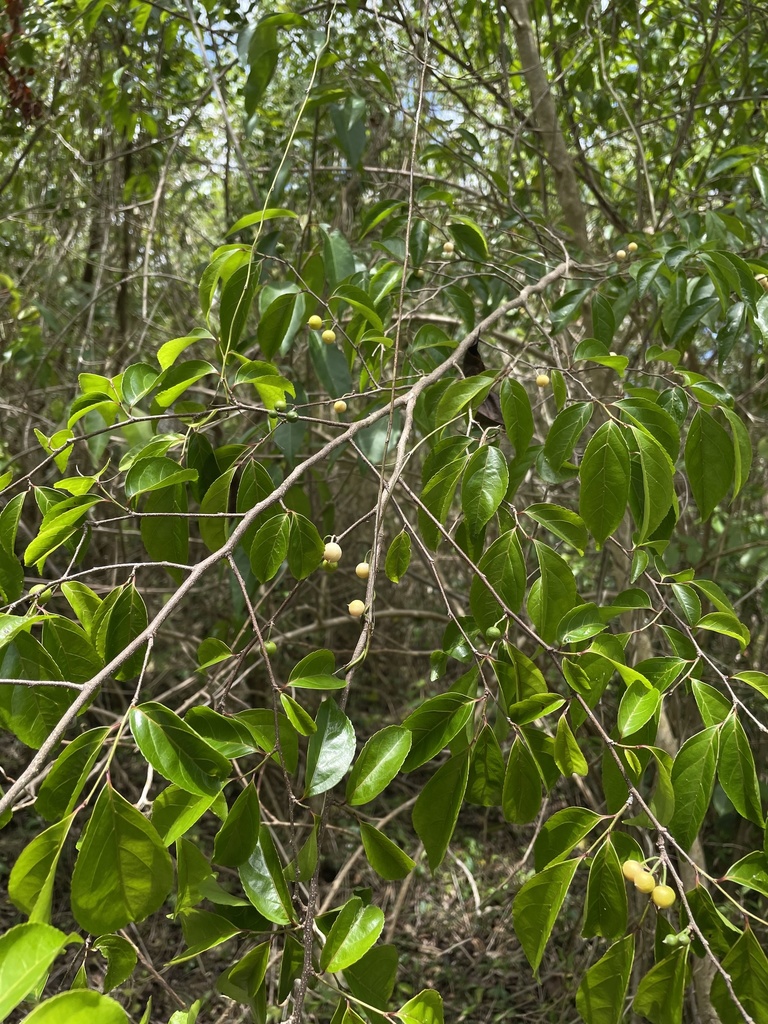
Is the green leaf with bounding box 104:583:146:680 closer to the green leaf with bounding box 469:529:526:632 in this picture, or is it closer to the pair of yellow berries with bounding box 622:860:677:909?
the green leaf with bounding box 469:529:526:632

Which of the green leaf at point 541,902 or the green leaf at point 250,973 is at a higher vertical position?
the green leaf at point 541,902

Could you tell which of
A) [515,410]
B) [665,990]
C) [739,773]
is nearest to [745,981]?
[665,990]

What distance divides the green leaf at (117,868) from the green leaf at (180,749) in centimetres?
4

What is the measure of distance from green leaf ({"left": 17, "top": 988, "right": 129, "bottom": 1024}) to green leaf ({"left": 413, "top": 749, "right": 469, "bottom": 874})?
35 cm

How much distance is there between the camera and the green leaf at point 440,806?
0.71m

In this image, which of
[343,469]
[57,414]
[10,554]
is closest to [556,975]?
[343,469]

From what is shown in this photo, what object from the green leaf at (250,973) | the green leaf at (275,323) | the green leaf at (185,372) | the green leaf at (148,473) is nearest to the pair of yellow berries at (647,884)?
the green leaf at (250,973)

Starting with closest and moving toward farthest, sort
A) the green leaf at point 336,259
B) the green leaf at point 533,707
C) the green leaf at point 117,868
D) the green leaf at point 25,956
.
Result: the green leaf at point 25,956
the green leaf at point 117,868
the green leaf at point 533,707
the green leaf at point 336,259

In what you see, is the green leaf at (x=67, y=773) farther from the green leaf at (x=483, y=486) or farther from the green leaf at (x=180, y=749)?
the green leaf at (x=483, y=486)

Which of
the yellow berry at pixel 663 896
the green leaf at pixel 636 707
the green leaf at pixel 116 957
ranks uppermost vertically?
the green leaf at pixel 636 707

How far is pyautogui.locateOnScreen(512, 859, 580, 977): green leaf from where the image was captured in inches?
25.3

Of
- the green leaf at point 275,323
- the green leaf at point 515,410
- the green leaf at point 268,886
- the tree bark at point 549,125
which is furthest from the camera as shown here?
the tree bark at point 549,125

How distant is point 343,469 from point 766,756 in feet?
5.32

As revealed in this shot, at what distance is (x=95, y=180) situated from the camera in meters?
3.01
